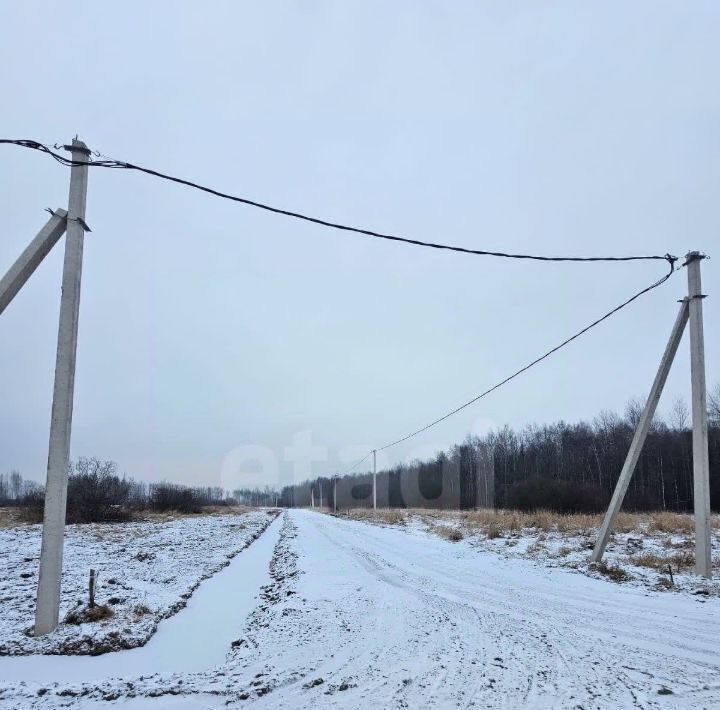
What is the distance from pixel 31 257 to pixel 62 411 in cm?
192

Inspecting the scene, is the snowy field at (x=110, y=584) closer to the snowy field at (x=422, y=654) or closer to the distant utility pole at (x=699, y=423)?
the snowy field at (x=422, y=654)

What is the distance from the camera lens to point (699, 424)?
9.84m

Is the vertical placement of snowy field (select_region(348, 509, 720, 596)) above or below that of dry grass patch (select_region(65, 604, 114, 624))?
below

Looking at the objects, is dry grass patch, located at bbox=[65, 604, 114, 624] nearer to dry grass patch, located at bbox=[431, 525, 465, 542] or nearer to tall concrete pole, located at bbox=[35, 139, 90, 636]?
tall concrete pole, located at bbox=[35, 139, 90, 636]

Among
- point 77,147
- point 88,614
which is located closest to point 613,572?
point 88,614

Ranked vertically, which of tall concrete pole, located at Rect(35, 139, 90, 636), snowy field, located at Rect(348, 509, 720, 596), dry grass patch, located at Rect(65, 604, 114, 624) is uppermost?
tall concrete pole, located at Rect(35, 139, 90, 636)

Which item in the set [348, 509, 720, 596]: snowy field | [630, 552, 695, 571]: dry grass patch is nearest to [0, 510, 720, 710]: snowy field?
[348, 509, 720, 596]: snowy field

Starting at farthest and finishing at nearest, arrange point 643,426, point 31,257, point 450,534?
point 450,534, point 643,426, point 31,257

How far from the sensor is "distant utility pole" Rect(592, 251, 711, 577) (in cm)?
944

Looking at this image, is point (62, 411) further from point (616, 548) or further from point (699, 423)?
point (616, 548)

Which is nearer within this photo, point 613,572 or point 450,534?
point 613,572

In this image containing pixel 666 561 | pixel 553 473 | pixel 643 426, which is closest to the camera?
pixel 666 561

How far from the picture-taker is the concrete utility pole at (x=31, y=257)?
650 cm

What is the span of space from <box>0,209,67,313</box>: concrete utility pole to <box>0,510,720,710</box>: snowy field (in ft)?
13.1
